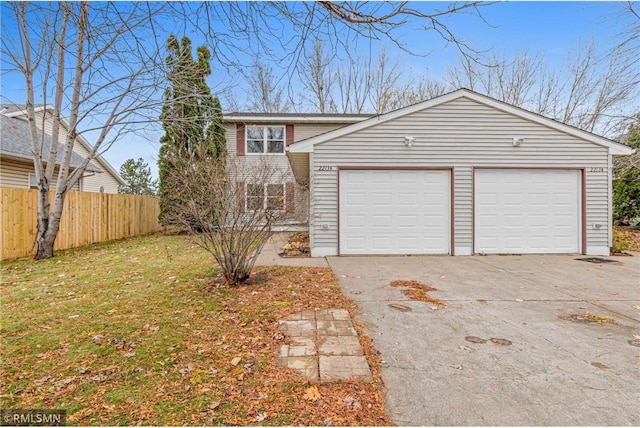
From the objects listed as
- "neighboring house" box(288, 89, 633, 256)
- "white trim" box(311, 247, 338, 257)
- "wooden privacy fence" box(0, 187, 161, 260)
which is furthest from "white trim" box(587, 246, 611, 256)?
"wooden privacy fence" box(0, 187, 161, 260)

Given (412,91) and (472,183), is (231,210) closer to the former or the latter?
(472,183)

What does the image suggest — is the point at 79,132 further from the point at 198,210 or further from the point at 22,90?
the point at 198,210

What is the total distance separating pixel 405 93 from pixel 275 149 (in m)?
10.1

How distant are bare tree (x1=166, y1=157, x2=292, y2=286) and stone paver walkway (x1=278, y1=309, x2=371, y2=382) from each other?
1.69 metres

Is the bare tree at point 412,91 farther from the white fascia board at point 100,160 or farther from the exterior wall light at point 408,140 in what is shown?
the white fascia board at point 100,160

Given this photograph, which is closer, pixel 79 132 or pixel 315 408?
pixel 315 408

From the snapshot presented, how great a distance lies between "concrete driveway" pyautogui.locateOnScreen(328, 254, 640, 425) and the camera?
7.09 ft

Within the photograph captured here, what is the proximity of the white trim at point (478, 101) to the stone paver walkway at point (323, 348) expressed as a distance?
210 inches

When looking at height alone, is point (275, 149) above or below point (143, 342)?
above

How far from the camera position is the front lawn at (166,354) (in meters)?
2.12

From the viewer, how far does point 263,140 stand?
14.7 meters

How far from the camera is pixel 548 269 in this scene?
671 centimetres

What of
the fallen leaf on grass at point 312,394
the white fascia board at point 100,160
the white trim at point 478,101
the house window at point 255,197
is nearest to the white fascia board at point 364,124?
the white trim at point 478,101

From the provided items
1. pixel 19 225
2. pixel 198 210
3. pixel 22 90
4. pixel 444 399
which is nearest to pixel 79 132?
pixel 22 90
